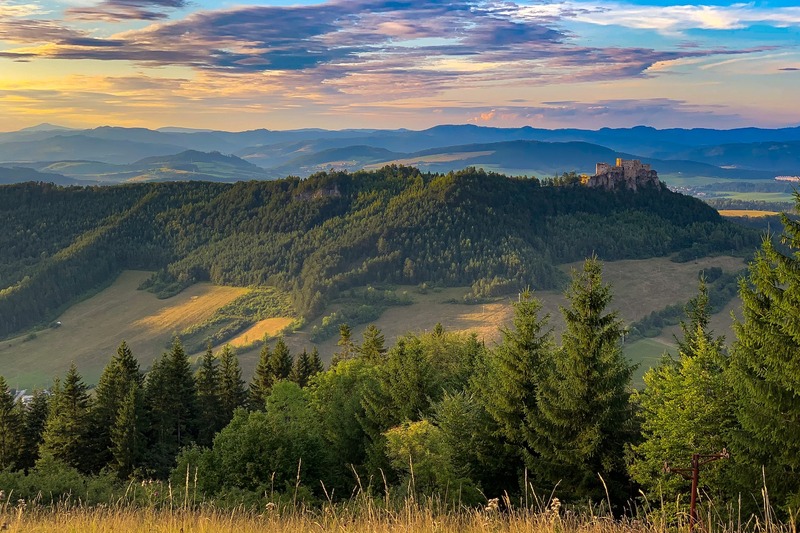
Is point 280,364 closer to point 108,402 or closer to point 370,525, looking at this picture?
point 108,402

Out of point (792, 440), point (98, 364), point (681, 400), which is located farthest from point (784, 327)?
point (98, 364)

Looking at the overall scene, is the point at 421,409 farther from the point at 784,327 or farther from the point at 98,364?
the point at 98,364

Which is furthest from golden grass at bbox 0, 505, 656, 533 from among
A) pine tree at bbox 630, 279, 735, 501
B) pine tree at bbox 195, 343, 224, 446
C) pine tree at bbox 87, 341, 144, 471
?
pine tree at bbox 195, 343, 224, 446

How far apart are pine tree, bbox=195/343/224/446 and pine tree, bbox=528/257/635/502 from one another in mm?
42775

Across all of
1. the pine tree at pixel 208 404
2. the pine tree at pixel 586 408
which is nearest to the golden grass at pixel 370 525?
the pine tree at pixel 586 408

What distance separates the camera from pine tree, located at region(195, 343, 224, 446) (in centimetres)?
6438

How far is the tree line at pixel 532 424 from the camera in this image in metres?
21.4

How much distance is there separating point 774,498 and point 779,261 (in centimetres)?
752

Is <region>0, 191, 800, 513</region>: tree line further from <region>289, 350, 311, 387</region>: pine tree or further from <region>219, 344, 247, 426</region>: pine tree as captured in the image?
<region>289, 350, 311, 387</region>: pine tree

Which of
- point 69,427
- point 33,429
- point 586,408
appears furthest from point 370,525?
point 33,429

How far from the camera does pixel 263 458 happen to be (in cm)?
3375

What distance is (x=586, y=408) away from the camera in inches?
1141

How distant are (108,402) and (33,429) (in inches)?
283

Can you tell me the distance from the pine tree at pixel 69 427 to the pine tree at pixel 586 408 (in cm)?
3778
